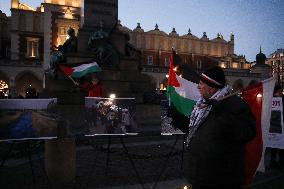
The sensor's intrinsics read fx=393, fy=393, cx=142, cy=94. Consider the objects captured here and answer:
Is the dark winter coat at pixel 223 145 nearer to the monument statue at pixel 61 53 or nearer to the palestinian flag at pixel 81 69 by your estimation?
the palestinian flag at pixel 81 69

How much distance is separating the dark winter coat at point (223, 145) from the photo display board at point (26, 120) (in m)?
3.52

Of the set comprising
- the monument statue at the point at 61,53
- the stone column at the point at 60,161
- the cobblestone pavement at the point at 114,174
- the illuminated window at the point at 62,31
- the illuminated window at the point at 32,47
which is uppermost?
the illuminated window at the point at 62,31

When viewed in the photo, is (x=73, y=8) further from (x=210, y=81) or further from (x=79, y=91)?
(x=210, y=81)

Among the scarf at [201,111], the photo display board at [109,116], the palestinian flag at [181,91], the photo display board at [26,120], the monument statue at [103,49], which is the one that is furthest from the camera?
the monument statue at [103,49]

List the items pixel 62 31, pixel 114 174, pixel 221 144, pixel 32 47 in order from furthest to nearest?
1. pixel 32 47
2. pixel 62 31
3. pixel 114 174
4. pixel 221 144

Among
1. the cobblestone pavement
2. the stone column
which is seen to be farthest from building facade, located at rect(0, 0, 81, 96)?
the stone column

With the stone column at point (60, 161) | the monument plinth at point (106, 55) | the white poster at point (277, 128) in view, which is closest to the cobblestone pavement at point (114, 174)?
the stone column at point (60, 161)

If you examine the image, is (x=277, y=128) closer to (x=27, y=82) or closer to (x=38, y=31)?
(x=27, y=82)

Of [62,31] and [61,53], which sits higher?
[62,31]

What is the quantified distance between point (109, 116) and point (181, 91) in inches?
55.1

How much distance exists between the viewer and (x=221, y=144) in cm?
373

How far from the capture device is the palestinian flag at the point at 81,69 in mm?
12232

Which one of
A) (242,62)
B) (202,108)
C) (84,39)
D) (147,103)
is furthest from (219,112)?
(242,62)

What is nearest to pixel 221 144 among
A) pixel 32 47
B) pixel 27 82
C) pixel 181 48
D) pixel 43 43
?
pixel 27 82
